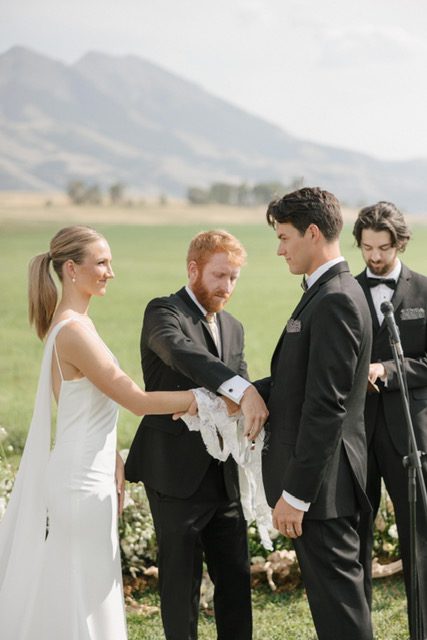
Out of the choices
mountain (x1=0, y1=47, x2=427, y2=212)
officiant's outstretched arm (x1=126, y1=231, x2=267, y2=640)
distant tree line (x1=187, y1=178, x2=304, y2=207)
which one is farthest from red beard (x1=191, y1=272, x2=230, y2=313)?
mountain (x1=0, y1=47, x2=427, y2=212)

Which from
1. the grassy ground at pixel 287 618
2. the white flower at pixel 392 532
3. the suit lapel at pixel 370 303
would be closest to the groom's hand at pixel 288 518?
the suit lapel at pixel 370 303

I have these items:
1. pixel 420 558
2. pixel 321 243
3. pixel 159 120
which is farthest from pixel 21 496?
pixel 159 120

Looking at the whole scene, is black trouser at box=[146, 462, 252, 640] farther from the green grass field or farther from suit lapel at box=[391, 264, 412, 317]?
suit lapel at box=[391, 264, 412, 317]

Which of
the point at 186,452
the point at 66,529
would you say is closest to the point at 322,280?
the point at 186,452

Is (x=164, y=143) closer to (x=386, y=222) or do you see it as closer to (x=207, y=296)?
(x=386, y=222)

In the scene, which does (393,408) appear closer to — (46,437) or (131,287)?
(46,437)

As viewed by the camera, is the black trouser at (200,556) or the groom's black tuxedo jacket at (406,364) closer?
the black trouser at (200,556)

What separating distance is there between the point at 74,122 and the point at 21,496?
11395 centimetres

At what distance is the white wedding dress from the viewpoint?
3.07m

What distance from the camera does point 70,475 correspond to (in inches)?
121

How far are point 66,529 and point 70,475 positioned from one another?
0.67 feet

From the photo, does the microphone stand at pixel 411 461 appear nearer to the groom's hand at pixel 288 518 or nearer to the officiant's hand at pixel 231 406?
the groom's hand at pixel 288 518

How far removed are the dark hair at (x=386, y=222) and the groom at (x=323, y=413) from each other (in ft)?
3.31

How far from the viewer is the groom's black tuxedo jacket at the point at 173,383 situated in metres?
3.23
